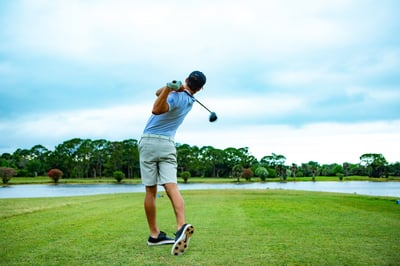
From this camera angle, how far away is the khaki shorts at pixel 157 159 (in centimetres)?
477

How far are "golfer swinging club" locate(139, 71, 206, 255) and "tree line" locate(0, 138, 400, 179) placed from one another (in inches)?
3551

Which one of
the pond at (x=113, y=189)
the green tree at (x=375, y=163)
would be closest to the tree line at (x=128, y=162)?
the green tree at (x=375, y=163)

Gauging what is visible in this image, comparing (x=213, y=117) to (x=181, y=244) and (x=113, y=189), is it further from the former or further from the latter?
(x=113, y=189)

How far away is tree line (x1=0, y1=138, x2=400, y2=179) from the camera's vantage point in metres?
103

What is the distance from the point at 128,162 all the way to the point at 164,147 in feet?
334

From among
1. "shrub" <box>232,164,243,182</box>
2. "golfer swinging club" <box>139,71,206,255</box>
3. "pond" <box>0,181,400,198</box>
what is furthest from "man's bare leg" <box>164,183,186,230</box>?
"shrub" <box>232,164,243,182</box>

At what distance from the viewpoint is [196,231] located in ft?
18.7

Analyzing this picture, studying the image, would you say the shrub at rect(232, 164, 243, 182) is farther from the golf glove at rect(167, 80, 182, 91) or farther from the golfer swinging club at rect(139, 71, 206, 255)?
the golf glove at rect(167, 80, 182, 91)

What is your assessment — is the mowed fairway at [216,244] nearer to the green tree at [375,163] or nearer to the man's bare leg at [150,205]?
the man's bare leg at [150,205]

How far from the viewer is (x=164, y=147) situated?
188 inches

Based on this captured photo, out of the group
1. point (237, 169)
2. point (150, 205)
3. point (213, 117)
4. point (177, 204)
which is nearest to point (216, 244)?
point (177, 204)

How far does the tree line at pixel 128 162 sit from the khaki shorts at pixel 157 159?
90205 mm

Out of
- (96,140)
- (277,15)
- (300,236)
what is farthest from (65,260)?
(96,140)

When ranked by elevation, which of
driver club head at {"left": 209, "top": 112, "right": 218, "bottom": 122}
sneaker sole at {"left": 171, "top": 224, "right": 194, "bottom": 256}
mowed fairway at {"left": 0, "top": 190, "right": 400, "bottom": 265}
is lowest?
mowed fairway at {"left": 0, "top": 190, "right": 400, "bottom": 265}
